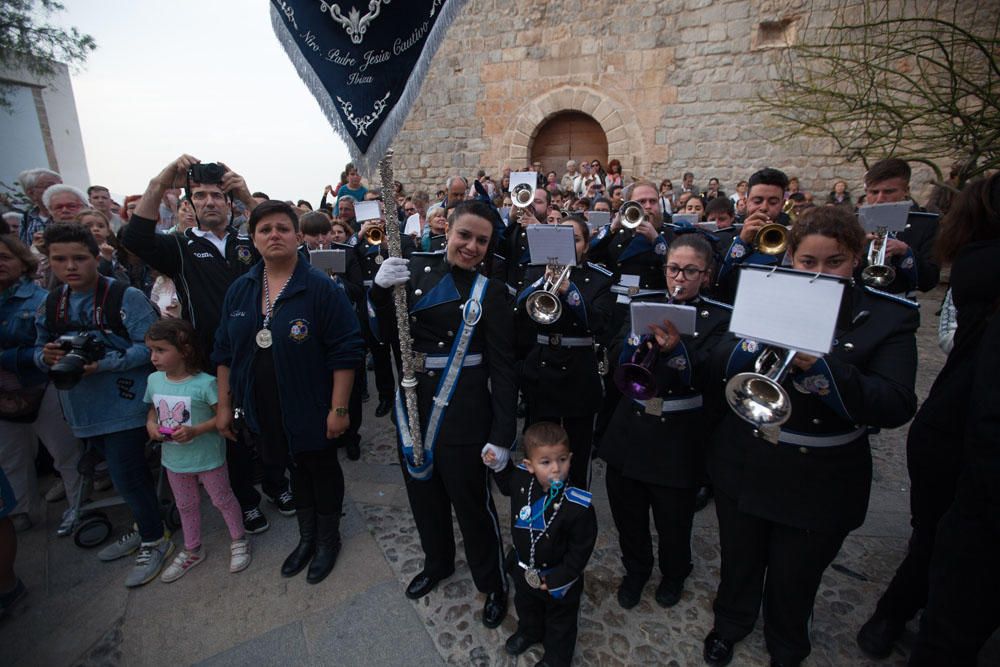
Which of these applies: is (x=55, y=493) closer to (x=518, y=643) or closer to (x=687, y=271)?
(x=518, y=643)

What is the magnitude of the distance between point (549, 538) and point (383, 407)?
360 centimetres

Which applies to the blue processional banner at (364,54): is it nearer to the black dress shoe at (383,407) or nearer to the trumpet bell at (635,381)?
the trumpet bell at (635,381)

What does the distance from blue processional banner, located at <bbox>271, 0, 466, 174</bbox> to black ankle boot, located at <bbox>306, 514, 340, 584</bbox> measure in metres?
2.38

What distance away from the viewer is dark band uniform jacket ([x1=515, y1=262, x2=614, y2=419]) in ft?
10.8

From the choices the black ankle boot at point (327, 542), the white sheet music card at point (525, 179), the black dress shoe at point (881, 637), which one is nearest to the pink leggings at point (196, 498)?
the black ankle boot at point (327, 542)

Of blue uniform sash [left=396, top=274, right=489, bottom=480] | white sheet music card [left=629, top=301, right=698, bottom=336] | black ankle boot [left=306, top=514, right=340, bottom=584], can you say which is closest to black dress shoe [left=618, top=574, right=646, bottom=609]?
blue uniform sash [left=396, top=274, right=489, bottom=480]

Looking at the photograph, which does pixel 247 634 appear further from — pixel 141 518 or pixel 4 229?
pixel 4 229

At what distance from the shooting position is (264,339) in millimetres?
2803

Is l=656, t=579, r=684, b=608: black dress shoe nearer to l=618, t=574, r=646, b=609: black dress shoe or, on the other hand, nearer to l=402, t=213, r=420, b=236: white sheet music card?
l=618, t=574, r=646, b=609: black dress shoe

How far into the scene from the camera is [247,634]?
2750 millimetres

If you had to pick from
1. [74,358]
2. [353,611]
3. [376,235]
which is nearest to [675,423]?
[353,611]

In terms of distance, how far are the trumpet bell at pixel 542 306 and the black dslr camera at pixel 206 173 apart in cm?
241

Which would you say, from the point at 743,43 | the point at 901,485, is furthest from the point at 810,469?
the point at 743,43

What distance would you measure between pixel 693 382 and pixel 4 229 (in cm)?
500
